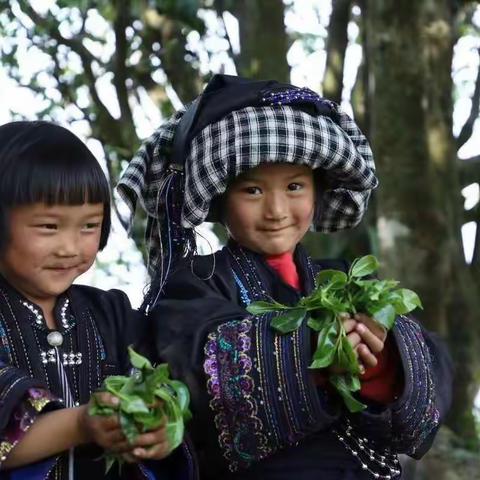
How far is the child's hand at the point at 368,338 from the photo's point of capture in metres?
2.50

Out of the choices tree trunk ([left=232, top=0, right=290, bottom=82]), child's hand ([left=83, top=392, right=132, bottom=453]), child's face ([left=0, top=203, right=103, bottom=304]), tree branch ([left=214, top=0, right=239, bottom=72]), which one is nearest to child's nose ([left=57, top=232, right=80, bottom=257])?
child's face ([left=0, top=203, right=103, bottom=304])

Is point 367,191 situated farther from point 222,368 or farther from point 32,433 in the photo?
point 32,433

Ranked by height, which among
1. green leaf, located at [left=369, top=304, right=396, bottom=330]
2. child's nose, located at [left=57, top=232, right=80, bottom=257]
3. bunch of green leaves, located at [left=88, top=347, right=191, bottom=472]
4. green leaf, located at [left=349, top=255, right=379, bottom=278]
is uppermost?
child's nose, located at [left=57, top=232, right=80, bottom=257]

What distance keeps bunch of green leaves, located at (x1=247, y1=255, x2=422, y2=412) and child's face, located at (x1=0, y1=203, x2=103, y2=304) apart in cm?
47

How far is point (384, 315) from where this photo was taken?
8.16 feet

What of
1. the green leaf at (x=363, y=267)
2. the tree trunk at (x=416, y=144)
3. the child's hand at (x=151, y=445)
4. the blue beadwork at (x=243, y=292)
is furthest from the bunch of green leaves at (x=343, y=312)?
the tree trunk at (x=416, y=144)

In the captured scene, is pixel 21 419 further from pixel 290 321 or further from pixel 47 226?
pixel 290 321

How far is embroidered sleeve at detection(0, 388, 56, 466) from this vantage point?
8.02ft

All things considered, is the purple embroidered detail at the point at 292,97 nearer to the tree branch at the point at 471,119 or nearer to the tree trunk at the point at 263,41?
the tree trunk at the point at 263,41

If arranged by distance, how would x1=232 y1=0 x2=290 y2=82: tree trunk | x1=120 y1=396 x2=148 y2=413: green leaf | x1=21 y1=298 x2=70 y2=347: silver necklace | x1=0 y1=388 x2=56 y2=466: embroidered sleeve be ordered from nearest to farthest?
x1=120 y1=396 x2=148 y2=413: green leaf < x1=0 y1=388 x2=56 y2=466: embroidered sleeve < x1=21 y1=298 x2=70 y2=347: silver necklace < x1=232 y1=0 x2=290 y2=82: tree trunk

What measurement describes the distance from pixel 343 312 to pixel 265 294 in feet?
1.38

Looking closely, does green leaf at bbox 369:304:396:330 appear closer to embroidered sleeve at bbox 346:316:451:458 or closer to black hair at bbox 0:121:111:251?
embroidered sleeve at bbox 346:316:451:458

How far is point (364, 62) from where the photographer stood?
21.4 feet

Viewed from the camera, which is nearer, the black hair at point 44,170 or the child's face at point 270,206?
the black hair at point 44,170
